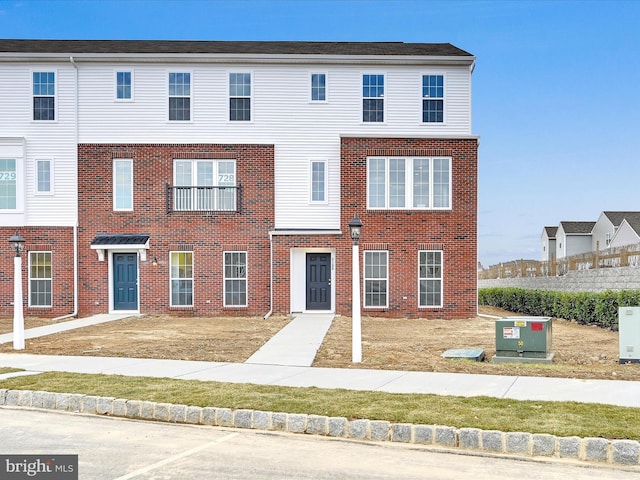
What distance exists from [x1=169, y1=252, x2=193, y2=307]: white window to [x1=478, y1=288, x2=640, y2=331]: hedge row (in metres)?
14.5

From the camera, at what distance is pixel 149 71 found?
26.1 metres

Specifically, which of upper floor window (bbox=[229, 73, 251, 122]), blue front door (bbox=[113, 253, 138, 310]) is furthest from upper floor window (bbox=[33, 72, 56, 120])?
upper floor window (bbox=[229, 73, 251, 122])

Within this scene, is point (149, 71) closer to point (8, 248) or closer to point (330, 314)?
point (8, 248)

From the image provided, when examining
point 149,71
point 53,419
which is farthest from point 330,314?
point 53,419

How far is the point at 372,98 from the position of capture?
26141 millimetres

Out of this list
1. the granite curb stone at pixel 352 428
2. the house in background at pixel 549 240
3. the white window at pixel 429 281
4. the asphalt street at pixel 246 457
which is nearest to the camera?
the asphalt street at pixel 246 457

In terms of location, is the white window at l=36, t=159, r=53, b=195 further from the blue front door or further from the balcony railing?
the balcony railing

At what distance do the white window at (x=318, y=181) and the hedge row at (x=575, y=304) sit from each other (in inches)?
406

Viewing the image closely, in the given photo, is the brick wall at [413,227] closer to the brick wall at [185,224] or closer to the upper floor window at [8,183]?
the brick wall at [185,224]

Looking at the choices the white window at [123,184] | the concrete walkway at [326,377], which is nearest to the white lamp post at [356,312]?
the concrete walkway at [326,377]

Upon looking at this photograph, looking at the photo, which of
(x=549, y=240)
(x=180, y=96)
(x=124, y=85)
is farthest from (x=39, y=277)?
(x=549, y=240)

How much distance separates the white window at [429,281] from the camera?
83.4ft

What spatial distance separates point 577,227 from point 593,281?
153 ft

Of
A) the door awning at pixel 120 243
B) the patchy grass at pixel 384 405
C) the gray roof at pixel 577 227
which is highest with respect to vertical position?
the gray roof at pixel 577 227
